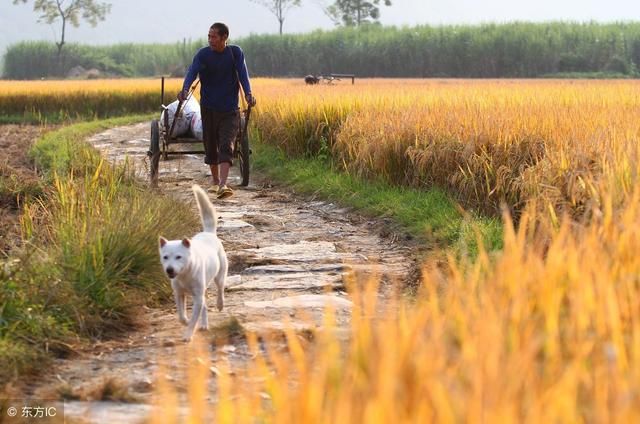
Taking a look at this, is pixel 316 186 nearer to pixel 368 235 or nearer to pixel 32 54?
pixel 368 235

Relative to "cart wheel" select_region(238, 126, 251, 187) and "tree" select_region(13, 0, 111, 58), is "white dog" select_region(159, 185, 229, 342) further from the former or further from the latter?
"tree" select_region(13, 0, 111, 58)

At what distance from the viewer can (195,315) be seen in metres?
5.88

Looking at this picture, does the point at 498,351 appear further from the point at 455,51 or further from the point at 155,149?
the point at 455,51

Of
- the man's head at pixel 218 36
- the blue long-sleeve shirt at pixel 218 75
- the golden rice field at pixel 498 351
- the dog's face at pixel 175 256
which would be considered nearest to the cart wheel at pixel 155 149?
the blue long-sleeve shirt at pixel 218 75

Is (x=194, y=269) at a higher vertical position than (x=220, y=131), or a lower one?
lower

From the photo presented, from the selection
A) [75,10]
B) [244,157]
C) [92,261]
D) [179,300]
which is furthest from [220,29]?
[75,10]

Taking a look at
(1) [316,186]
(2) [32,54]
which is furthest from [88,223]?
(2) [32,54]

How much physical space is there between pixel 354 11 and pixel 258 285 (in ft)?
278

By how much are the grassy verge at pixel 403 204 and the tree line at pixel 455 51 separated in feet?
140

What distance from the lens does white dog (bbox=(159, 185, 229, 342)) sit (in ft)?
19.3

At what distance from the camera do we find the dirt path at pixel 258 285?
4980 mm

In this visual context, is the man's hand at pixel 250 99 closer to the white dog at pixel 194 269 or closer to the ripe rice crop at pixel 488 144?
the ripe rice crop at pixel 488 144

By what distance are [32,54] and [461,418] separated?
76.7 m

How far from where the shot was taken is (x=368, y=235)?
9.49 metres
